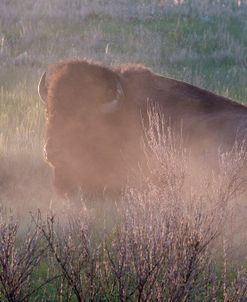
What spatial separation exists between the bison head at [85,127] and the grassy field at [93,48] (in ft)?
1.21

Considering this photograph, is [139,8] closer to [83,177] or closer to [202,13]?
[202,13]

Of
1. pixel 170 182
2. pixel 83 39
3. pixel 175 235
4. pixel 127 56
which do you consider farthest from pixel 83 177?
pixel 83 39

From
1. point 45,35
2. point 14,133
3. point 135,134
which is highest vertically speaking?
point 135,134

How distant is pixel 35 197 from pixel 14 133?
230 cm

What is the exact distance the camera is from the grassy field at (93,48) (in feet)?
27.5

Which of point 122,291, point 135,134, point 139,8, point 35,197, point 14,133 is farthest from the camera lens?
point 139,8

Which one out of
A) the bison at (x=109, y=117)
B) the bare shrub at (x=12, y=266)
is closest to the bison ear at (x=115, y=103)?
the bison at (x=109, y=117)

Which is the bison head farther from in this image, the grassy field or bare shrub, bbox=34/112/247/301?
bare shrub, bbox=34/112/247/301

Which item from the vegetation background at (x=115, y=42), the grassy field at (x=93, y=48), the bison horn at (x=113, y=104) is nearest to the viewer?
the bison horn at (x=113, y=104)

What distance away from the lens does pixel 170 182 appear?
15.9 ft

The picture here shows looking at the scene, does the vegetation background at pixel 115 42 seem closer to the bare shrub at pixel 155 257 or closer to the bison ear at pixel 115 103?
the bison ear at pixel 115 103

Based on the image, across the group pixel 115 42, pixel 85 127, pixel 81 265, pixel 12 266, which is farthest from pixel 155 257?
pixel 115 42

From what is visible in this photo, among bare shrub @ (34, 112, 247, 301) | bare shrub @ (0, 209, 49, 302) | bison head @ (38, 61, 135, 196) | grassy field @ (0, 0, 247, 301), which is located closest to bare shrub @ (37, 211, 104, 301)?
bare shrub @ (34, 112, 247, 301)

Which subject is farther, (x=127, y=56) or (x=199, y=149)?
(x=127, y=56)
